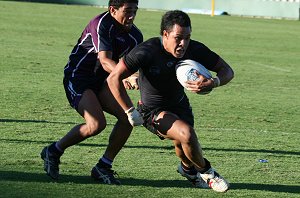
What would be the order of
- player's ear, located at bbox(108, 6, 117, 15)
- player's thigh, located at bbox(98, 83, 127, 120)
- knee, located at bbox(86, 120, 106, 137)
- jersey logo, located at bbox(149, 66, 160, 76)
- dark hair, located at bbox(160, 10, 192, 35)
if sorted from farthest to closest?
player's ear, located at bbox(108, 6, 117, 15) → player's thigh, located at bbox(98, 83, 127, 120) → knee, located at bbox(86, 120, 106, 137) → jersey logo, located at bbox(149, 66, 160, 76) → dark hair, located at bbox(160, 10, 192, 35)

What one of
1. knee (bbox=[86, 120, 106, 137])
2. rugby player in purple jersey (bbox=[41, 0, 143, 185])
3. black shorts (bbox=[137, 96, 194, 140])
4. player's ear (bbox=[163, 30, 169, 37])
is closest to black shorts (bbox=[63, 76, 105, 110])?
rugby player in purple jersey (bbox=[41, 0, 143, 185])

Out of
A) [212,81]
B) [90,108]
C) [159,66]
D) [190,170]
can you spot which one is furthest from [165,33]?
[190,170]

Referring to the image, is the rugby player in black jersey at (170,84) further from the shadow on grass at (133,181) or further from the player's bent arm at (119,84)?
the shadow on grass at (133,181)

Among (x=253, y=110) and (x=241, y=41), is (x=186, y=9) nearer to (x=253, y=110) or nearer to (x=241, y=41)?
(x=241, y=41)

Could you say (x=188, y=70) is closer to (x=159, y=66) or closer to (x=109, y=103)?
(x=159, y=66)

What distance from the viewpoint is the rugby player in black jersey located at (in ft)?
24.0

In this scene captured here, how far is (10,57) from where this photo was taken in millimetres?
17531

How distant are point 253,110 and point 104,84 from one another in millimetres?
5311

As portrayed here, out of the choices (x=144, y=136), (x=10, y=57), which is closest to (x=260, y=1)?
(x=10, y=57)

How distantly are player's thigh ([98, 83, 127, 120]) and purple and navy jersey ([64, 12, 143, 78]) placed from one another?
16cm

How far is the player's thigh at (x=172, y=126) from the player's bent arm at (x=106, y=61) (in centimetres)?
59

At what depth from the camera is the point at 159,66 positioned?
7.43 meters

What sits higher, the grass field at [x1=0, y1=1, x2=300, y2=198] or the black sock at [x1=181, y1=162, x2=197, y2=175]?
the black sock at [x1=181, y1=162, x2=197, y2=175]

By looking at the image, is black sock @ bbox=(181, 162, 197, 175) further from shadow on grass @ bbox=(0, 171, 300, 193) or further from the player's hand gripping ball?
the player's hand gripping ball
